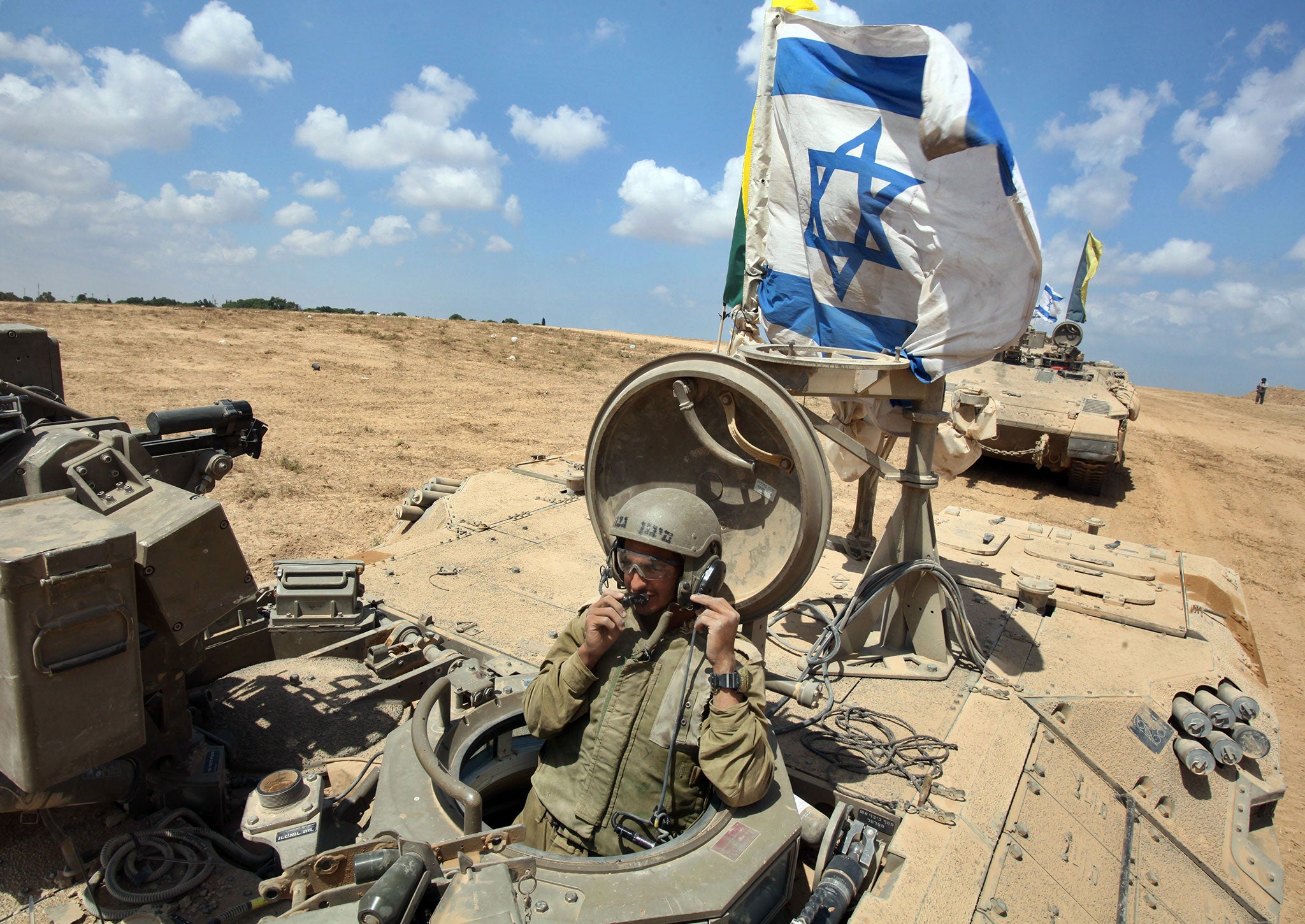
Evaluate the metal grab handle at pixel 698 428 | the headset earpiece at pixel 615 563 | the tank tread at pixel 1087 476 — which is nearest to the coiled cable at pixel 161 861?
the headset earpiece at pixel 615 563

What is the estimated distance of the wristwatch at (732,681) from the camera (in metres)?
2.36

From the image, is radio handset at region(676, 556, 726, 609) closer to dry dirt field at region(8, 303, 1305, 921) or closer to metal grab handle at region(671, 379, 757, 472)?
metal grab handle at region(671, 379, 757, 472)

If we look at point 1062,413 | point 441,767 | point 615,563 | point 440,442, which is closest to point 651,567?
point 615,563

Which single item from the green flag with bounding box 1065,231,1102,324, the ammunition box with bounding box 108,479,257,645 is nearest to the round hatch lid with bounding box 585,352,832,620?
the ammunition box with bounding box 108,479,257,645

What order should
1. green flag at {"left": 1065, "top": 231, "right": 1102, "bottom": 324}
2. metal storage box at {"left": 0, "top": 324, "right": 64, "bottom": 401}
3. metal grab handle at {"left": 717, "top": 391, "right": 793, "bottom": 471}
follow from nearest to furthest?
metal grab handle at {"left": 717, "top": 391, "right": 793, "bottom": 471}, metal storage box at {"left": 0, "top": 324, "right": 64, "bottom": 401}, green flag at {"left": 1065, "top": 231, "right": 1102, "bottom": 324}

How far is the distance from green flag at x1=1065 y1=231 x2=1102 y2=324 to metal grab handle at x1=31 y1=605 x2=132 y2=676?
17349 millimetres

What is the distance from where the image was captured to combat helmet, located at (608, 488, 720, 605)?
248 centimetres

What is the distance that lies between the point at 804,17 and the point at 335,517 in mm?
7506

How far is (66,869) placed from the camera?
2865mm

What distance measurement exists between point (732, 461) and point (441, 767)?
152 cm

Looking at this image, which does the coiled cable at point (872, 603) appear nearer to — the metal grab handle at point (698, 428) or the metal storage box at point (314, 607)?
the metal grab handle at point (698, 428)

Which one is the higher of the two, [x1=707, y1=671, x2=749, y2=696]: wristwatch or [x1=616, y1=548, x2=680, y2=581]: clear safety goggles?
[x1=616, y1=548, x2=680, y2=581]: clear safety goggles

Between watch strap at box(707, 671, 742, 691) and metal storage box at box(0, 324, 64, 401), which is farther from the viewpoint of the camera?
metal storage box at box(0, 324, 64, 401)

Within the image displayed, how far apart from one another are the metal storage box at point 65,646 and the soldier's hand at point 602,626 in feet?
5.10
